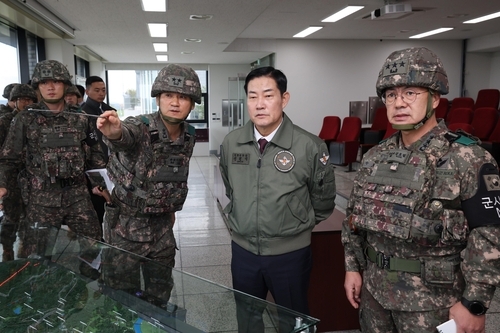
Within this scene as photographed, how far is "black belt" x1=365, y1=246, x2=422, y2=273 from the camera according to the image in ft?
4.89

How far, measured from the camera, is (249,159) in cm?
200

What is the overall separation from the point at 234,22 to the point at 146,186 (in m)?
6.09

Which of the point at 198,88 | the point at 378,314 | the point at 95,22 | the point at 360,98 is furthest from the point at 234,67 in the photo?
the point at 378,314

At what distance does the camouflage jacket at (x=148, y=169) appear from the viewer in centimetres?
217

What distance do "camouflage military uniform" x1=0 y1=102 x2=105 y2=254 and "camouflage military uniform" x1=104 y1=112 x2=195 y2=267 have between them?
2.63 feet

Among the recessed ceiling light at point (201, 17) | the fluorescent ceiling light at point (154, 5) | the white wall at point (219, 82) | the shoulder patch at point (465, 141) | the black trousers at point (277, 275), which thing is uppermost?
the recessed ceiling light at point (201, 17)

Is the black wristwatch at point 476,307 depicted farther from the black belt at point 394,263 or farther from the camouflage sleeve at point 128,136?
the camouflage sleeve at point 128,136

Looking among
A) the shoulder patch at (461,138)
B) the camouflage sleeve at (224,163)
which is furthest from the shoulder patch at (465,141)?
the camouflage sleeve at (224,163)

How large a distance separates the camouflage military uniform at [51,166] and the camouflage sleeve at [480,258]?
249cm

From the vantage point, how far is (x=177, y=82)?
2160mm

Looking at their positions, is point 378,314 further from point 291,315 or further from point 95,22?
point 95,22

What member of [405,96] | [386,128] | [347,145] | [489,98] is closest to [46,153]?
[405,96]

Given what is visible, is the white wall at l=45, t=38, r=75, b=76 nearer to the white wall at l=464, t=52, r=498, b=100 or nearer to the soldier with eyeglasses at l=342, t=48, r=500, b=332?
the soldier with eyeglasses at l=342, t=48, r=500, b=332

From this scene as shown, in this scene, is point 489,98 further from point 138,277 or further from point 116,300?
point 116,300
